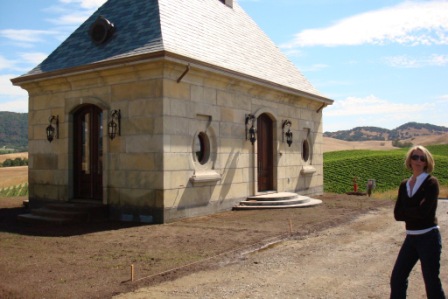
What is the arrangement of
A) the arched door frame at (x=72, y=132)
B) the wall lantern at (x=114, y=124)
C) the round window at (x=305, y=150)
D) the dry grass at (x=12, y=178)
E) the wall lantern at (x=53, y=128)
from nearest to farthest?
the wall lantern at (x=114, y=124)
the arched door frame at (x=72, y=132)
the wall lantern at (x=53, y=128)
the round window at (x=305, y=150)
the dry grass at (x=12, y=178)

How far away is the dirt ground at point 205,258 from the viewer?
18.5ft

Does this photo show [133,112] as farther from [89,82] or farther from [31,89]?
[31,89]

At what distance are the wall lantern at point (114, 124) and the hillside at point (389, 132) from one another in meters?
146

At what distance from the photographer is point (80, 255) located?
762cm

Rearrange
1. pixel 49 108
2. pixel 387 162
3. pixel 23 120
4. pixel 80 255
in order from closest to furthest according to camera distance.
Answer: pixel 80 255 → pixel 49 108 → pixel 387 162 → pixel 23 120

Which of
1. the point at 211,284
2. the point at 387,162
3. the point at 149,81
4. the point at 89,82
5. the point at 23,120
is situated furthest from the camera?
the point at 23,120

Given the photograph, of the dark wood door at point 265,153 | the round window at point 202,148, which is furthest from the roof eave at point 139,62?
the round window at point 202,148

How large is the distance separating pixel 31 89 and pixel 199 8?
6.09 metres

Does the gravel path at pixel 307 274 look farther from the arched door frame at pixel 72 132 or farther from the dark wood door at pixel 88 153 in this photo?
the dark wood door at pixel 88 153

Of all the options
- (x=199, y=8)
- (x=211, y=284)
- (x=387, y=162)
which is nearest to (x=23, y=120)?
(x=387, y=162)

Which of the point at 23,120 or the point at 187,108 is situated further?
the point at 23,120

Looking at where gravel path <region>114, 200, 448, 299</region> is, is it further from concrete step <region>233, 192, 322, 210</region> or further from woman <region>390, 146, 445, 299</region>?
concrete step <region>233, 192, 322, 210</region>

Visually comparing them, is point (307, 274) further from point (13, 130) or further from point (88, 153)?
point (13, 130)

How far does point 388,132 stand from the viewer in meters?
167
